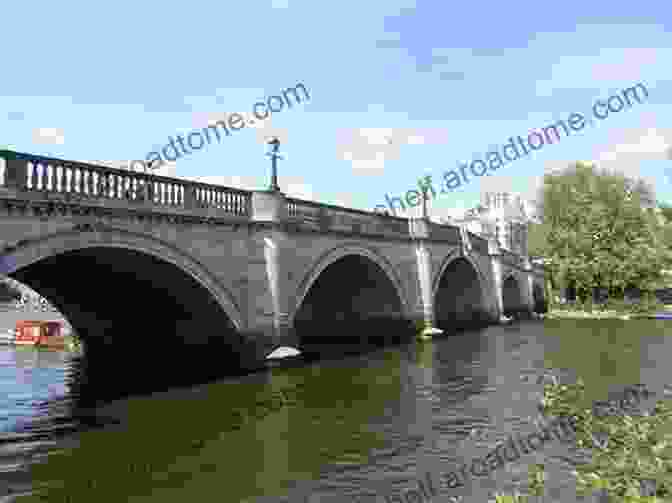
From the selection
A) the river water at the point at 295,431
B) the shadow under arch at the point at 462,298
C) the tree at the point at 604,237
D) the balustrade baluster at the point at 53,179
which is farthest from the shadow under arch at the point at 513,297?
the balustrade baluster at the point at 53,179

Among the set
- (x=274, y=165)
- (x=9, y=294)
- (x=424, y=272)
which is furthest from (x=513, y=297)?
(x=9, y=294)

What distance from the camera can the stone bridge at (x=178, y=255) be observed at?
1384 cm

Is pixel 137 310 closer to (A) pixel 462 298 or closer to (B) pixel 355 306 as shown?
(B) pixel 355 306

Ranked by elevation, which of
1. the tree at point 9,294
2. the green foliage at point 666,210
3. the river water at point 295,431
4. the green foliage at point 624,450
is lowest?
the river water at point 295,431

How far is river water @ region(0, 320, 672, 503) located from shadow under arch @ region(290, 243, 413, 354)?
896cm

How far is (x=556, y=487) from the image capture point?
8.73m

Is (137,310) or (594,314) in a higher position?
(137,310)

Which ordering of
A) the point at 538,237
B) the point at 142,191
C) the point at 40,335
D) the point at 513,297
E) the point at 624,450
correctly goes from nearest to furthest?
the point at 624,450 < the point at 142,191 < the point at 40,335 < the point at 538,237 < the point at 513,297

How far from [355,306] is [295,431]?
22998 millimetres

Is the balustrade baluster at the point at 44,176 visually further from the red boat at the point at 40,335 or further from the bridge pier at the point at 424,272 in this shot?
the bridge pier at the point at 424,272

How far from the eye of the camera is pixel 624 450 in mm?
4527

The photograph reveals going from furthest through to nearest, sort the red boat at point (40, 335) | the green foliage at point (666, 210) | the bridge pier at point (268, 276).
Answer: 1. the green foliage at point (666, 210)
2. the red boat at point (40, 335)
3. the bridge pier at point (268, 276)

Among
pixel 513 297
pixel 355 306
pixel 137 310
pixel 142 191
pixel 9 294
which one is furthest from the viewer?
pixel 9 294

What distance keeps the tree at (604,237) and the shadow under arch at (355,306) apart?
26339 mm
